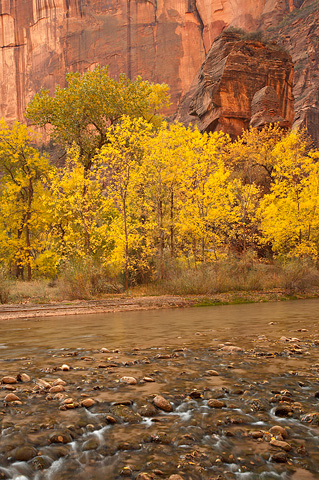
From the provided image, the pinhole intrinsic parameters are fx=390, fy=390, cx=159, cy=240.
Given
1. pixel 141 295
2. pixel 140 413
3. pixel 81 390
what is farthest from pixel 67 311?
pixel 140 413

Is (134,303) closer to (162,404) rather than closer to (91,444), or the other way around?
(162,404)

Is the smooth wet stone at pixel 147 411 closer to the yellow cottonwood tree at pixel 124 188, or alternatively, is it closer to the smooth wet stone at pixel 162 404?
the smooth wet stone at pixel 162 404

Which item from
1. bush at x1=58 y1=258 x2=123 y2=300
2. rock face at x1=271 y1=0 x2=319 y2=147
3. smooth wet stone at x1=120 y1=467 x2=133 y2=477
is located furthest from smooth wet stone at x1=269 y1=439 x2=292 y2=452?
rock face at x1=271 y1=0 x2=319 y2=147

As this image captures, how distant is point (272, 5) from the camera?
277 feet

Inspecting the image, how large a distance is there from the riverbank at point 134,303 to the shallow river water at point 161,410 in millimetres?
6049

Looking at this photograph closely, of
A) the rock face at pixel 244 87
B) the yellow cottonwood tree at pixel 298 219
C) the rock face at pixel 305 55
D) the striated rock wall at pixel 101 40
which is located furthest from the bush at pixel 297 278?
the striated rock wall at pixel 101 40

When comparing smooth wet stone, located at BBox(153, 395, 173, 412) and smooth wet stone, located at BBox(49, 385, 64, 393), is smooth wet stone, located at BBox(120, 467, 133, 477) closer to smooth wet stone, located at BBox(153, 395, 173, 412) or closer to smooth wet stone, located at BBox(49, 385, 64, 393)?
smooth wet stone, located at BBox(153, 395, 173, 412)

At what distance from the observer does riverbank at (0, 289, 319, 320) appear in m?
13.2

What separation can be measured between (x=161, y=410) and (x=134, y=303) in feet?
37.5

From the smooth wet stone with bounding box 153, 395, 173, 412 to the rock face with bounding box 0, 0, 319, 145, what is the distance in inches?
3580

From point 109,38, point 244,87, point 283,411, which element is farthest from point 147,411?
point 109,38

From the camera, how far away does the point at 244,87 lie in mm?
44906

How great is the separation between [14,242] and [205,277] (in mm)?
16551

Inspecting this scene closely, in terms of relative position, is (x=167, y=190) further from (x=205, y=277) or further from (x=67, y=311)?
(x=67, y=311)
